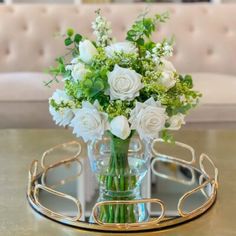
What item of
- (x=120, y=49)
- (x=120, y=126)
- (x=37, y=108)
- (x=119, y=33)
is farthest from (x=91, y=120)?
(x=119, y=33)

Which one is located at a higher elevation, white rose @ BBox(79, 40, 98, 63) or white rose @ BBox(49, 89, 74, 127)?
white rose @ BBox(79, 40, 98, 63)

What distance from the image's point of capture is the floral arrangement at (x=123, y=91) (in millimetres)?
1042

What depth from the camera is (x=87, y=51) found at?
1.09 meters

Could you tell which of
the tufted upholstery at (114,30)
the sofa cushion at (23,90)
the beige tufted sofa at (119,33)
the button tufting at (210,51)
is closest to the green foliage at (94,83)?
the sofa cushion at (23,90)

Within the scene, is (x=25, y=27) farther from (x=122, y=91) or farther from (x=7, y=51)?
(x=122, y=91)

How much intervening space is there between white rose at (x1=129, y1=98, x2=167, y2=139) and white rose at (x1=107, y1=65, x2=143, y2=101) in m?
0.03

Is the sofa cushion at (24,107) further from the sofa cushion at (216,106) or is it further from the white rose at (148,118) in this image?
the white rose at (148,118)

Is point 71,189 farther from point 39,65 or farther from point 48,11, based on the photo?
point 48,11

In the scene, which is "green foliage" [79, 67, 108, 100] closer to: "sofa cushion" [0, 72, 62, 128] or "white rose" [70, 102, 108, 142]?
"white rose" [70, 102, 108, 142]

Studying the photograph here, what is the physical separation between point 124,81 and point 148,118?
0.31 feet

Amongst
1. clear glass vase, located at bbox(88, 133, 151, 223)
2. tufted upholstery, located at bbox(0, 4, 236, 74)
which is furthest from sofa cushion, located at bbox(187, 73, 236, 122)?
clear glass vase, located at bbox(88, 133, 151, 223)

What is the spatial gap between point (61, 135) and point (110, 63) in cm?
67

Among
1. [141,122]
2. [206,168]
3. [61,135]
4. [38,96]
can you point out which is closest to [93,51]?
[141,122]

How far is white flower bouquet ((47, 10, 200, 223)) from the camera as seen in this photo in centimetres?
104
